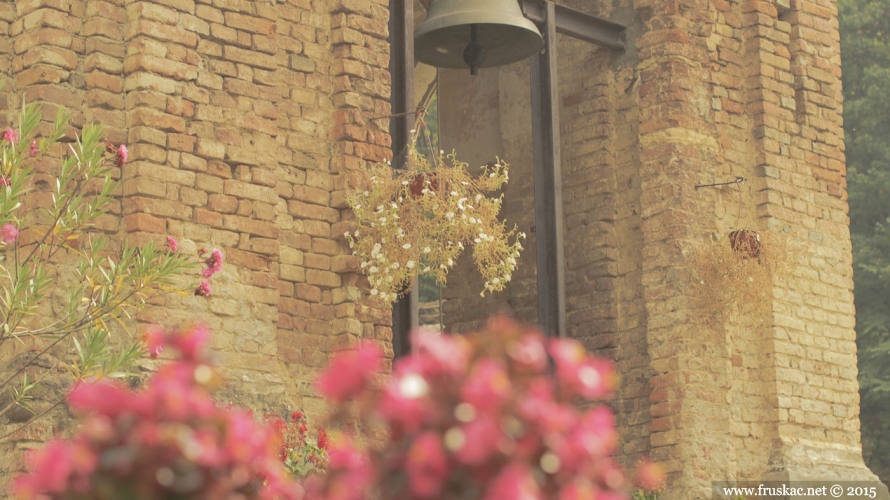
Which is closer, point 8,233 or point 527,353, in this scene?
point 527,353

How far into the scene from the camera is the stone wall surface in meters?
5.51

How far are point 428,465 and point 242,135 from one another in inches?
167

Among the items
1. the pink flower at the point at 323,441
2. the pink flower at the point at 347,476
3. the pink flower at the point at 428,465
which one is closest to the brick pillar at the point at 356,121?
the pink flower at the point at 323,441

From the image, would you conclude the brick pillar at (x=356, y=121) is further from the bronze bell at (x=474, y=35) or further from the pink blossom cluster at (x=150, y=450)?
the pink blossom cluster at (x=150, y=450)

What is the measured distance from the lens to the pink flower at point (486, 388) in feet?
5.89

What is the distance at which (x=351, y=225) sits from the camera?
20.5 ft

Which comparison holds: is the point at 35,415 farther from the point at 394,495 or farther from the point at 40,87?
the point at 394,495

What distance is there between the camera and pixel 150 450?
188 cm

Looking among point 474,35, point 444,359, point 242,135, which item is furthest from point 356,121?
point 444,359

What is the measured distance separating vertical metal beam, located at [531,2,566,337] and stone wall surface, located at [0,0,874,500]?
0.69 metres

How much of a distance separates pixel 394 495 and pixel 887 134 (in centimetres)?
1984

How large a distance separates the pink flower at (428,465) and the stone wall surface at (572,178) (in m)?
3.51

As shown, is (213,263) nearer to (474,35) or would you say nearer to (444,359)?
(474,35)

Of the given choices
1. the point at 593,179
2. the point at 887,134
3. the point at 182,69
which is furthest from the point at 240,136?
the point at 887,134
